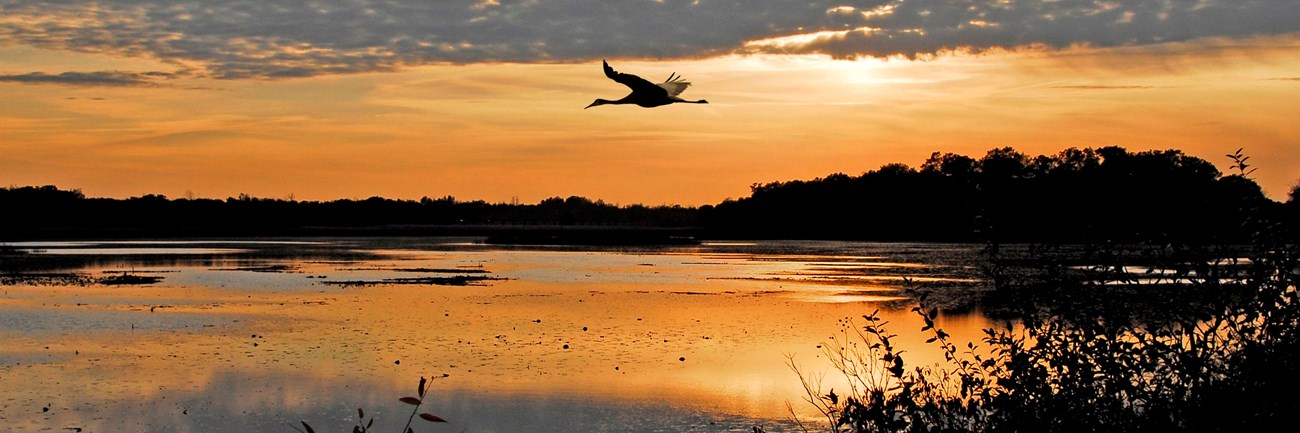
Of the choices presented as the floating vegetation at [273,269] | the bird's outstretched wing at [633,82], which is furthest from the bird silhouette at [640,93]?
the floating vegetation at [273,269]

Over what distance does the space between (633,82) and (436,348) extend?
12.9m

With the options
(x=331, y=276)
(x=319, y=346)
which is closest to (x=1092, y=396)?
(x=319, y=346)

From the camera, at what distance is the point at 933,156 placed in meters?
125

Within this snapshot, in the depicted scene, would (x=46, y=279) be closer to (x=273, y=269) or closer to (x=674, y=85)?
(x=273, y=269)

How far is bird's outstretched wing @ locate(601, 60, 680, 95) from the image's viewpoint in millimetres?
6934

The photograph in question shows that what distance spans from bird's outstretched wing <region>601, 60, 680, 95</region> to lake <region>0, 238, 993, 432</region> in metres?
2.31

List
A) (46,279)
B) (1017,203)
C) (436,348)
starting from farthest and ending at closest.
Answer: (46,279) → (436,348) → (1017,203)

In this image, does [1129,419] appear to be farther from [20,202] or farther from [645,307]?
[20,202]

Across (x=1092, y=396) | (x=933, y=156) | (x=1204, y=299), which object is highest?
(x=933, y=156)

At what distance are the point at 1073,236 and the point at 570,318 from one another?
620 inches

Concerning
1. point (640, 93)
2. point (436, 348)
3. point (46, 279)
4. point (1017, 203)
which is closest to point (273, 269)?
point (46, 279)

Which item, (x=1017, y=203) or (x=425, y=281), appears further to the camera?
(x=425, y=281)

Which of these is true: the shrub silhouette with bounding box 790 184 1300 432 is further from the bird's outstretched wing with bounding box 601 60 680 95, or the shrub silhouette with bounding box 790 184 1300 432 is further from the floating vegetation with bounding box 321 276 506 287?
the floating vegetation with bounding box 321 276 506 287

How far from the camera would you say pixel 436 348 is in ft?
62.6
